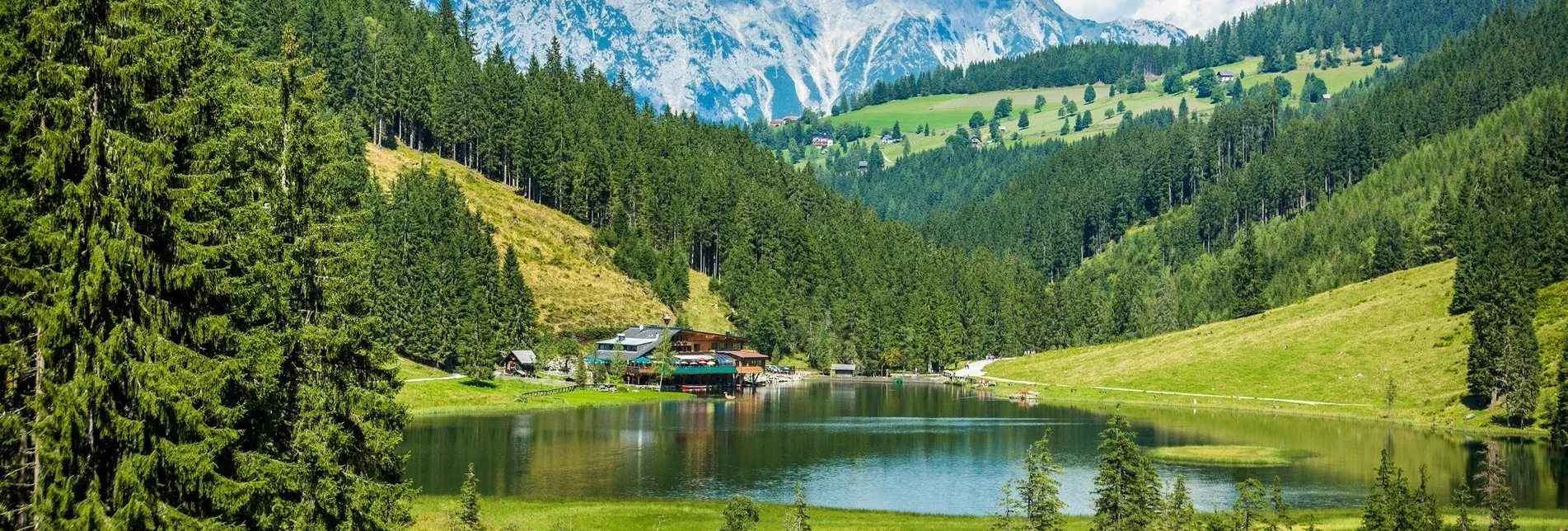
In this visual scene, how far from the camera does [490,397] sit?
132250mm

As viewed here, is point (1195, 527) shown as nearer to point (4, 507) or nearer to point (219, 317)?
point (219, 317)

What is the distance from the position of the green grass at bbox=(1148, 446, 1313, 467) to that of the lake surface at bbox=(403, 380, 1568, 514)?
2.54 metres

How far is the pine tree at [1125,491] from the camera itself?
156ft

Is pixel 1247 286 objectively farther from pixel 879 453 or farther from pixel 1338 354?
pixel 879 453

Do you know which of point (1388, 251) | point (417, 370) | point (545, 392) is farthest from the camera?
point (1388, 251)

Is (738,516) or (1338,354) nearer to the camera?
(738,516)

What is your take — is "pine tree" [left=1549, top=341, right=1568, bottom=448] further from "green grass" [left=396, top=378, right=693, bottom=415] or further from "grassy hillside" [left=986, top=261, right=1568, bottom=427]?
"green grass" [left=396, top=378, right=693, bottom=415]

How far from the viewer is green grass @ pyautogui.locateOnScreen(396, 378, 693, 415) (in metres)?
123

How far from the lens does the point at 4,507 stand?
939 inches

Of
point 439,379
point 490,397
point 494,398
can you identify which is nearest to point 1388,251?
point 494,398

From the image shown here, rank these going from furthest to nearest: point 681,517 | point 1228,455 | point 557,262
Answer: point 557,262
point 1228,455
point 681,517

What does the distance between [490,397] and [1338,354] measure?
331 ft

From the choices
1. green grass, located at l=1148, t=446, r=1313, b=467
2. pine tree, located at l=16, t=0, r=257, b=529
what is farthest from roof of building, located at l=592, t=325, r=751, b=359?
pine tree, located at l=16, t=0, r=257, b=529

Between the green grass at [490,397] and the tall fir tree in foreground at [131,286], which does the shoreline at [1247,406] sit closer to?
the green grass at [490,397]
